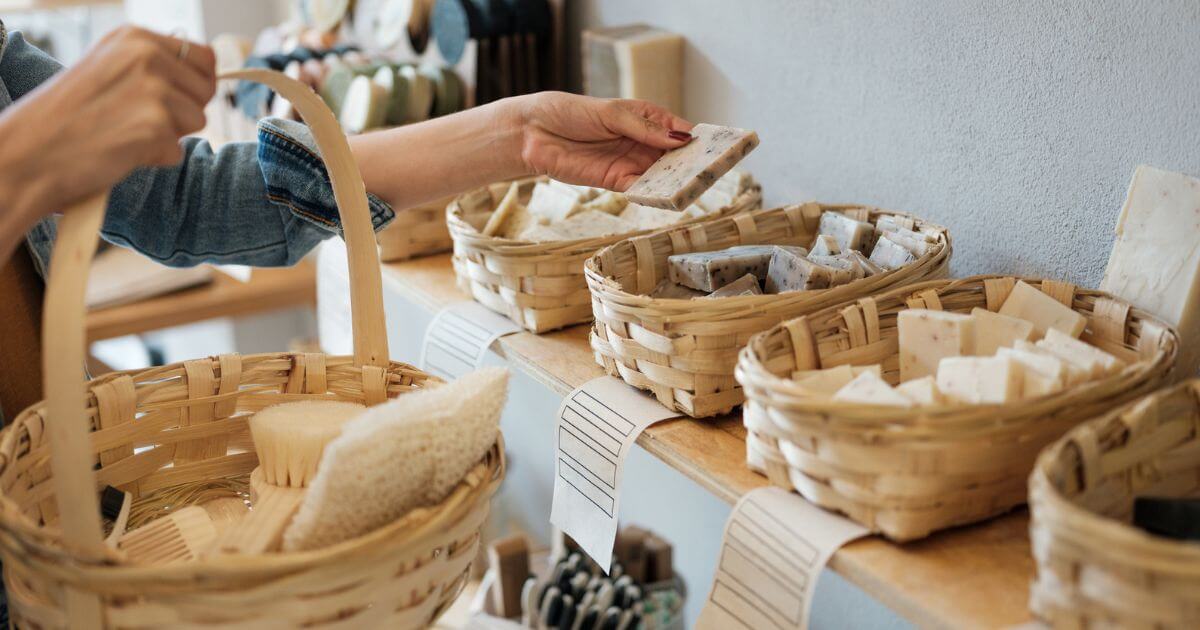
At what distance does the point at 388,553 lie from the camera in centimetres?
68

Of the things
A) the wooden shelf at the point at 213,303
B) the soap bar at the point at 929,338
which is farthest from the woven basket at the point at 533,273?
the wooden shelf at the point at 213,303

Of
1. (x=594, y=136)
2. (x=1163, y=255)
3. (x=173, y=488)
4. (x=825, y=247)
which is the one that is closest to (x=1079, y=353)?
(x=1163, y=255)

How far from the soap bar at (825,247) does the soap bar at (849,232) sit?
0.8 inches

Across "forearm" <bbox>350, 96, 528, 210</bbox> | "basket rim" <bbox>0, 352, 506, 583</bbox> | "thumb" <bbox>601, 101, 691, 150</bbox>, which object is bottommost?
"basket rim" <bbox>0, 352, 506, 583</bbox>

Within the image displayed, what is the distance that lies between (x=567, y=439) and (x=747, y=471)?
0.20m

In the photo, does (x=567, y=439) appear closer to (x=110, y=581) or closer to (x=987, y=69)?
(x=110, y=581)

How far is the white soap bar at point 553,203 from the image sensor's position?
1.26 m

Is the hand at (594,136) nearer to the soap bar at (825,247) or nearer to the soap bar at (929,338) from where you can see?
the soap bar at (825,247)

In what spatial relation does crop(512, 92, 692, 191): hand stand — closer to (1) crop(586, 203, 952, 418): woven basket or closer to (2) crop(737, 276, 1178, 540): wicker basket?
(1) crop(586, 203, 952, 418): woven basket

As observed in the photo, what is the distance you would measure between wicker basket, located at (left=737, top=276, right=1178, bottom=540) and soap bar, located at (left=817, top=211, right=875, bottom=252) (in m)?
0.25

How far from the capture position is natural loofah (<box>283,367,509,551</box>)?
69cm

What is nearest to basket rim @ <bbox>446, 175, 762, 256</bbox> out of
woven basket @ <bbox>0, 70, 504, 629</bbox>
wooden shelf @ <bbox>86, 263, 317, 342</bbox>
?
woven basket @ <bbox>0, 70, 504, 629</bbox>

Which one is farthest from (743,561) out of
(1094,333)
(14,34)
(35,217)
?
(14,34)

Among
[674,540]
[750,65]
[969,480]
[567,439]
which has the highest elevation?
[750,65]
